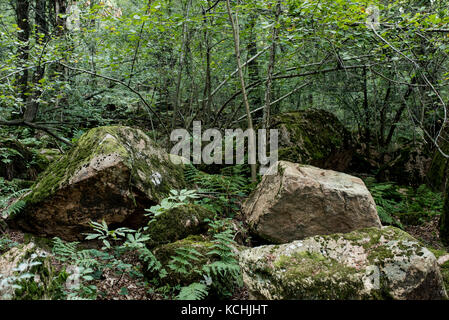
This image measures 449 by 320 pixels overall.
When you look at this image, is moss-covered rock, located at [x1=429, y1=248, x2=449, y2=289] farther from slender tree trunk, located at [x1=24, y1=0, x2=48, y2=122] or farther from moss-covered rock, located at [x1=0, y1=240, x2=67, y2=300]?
slender tree trunk, located at [x1=24, y1=0, x2=48, y2=122]

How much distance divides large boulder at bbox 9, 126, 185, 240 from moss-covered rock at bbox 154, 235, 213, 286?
892mm

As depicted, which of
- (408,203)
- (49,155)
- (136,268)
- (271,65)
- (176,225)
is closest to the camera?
(136,268)

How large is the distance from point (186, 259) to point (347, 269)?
1614 millimetres

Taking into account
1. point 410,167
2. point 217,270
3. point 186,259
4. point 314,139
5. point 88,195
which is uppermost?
point 314,139

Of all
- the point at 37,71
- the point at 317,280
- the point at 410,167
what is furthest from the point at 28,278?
the point at 410,167

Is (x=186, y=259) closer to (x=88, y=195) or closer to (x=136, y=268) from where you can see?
(x=136, y=268)

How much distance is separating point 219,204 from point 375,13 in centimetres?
409

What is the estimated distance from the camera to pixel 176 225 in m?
3.68

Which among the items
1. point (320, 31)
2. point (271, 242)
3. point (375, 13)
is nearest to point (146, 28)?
point (320, 31)

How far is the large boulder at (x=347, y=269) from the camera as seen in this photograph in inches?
89.4

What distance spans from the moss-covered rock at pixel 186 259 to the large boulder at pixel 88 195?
2.93 ft

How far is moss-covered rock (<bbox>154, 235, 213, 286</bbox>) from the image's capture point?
9.87 feet

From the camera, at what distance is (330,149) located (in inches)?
282
